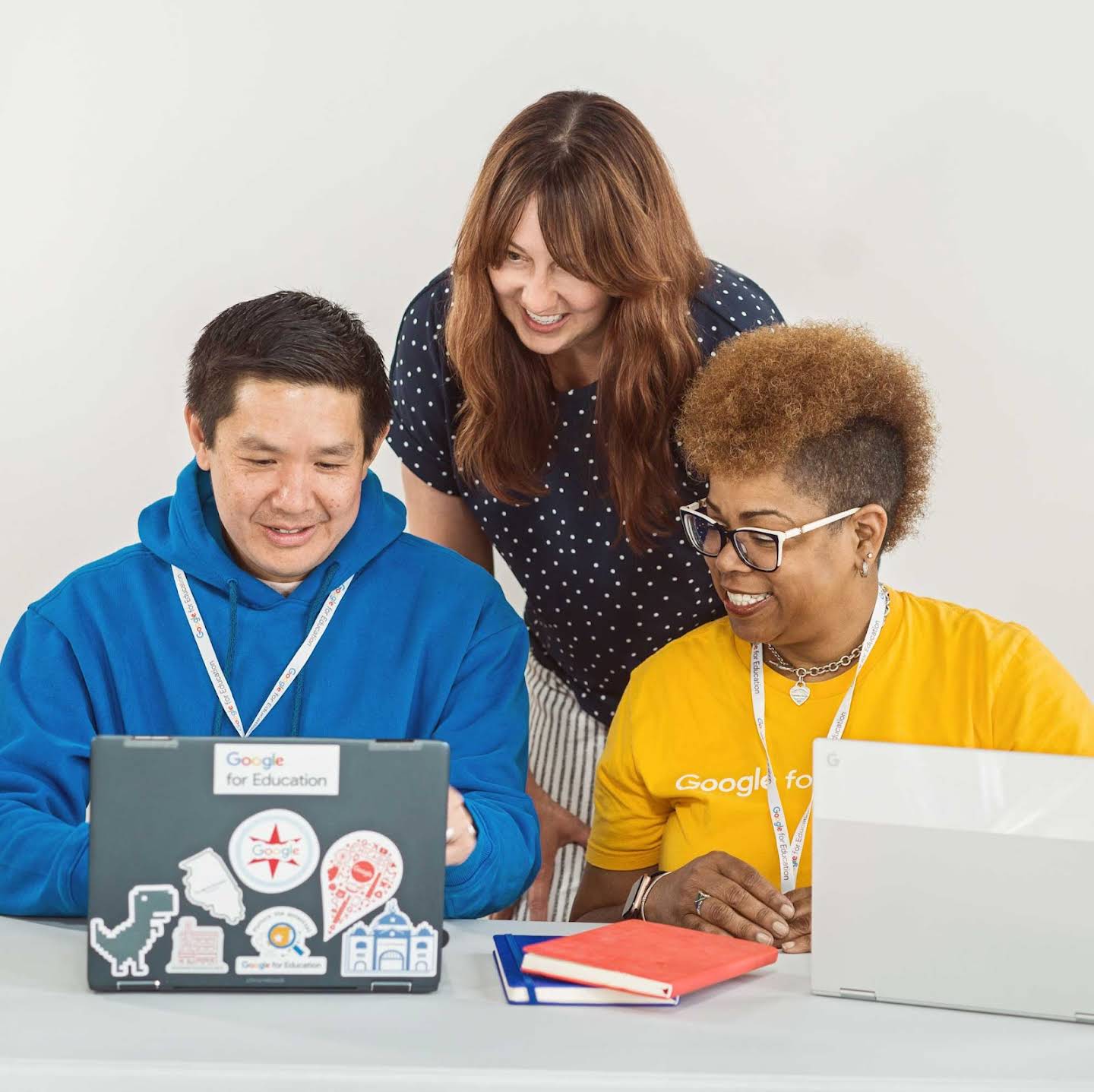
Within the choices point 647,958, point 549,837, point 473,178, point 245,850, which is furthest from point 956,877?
point 473,178

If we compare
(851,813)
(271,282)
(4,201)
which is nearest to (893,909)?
(851,813)

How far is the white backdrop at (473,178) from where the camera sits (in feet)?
10.2

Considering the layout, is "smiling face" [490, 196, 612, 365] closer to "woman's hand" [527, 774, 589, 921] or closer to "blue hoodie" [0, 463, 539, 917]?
"blue hoodie" [0, 463, 539, 917]

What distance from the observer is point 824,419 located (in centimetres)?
187

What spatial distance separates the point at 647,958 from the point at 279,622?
27.5 inches

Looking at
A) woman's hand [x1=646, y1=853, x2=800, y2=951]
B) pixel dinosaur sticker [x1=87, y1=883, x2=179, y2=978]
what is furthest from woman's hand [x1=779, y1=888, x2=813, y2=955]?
pixel dinosaur sticker [x1=87, y1=883, x2=179, y2=978]

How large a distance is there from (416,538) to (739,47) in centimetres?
162

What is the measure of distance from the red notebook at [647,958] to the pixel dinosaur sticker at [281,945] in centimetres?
23

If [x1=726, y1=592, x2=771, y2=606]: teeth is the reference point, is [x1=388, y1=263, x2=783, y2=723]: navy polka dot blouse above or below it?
above

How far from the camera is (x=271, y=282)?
3230 millimetres

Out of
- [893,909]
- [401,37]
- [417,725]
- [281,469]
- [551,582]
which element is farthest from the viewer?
[401,37]

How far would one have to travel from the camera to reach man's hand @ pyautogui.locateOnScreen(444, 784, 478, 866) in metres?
1.63

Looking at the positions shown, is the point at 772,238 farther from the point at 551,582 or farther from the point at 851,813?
the point at 851,813

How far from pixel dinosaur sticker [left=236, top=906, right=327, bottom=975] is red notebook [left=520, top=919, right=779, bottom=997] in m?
0.23
